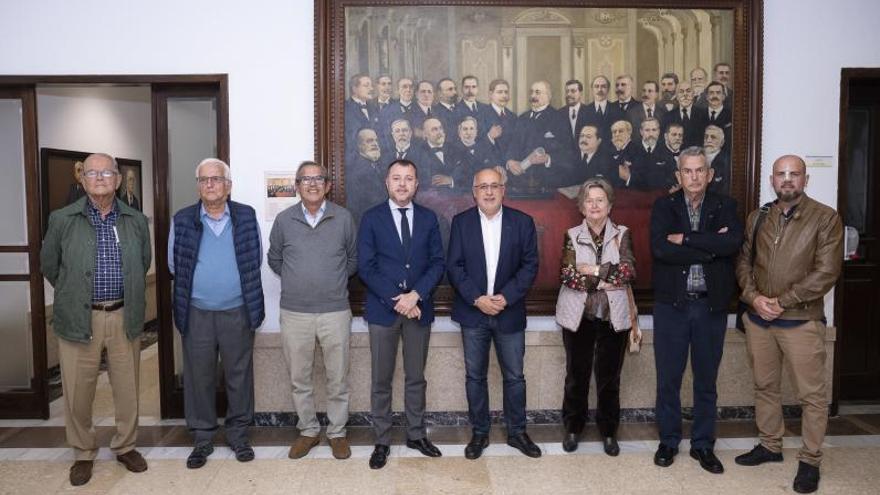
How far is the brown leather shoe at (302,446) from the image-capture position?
3.75 m

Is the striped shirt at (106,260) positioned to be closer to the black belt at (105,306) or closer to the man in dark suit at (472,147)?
the black belt at (105,306)

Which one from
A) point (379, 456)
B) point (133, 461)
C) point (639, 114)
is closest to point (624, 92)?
point (639, 114)

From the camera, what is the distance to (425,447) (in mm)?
3760

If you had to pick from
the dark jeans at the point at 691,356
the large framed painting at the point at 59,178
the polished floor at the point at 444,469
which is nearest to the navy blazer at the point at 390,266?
the polished floor at the point at 444,469

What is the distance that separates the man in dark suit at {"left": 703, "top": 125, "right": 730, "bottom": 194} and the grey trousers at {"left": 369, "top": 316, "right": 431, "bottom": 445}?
227cm

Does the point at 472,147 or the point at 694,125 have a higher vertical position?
the point at 694,125

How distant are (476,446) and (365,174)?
190 centimetres

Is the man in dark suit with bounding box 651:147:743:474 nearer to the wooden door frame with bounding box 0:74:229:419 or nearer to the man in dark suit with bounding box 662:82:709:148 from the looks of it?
the man in dark suit with bounding box 662:82:709:148

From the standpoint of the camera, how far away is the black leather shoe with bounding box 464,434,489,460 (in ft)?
12.2

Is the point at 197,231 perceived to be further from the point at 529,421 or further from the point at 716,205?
the point at 716,205

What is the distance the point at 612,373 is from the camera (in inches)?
147

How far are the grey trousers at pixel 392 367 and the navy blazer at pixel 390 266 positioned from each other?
0.07 m

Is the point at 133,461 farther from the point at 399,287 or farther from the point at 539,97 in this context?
the point at 539,97

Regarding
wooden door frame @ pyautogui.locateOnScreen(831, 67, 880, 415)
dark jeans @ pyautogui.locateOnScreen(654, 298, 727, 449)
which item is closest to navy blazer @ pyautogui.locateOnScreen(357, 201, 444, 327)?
dark jeans @ pyautogui.locateOnScreen(654, 298, 727, 449)
